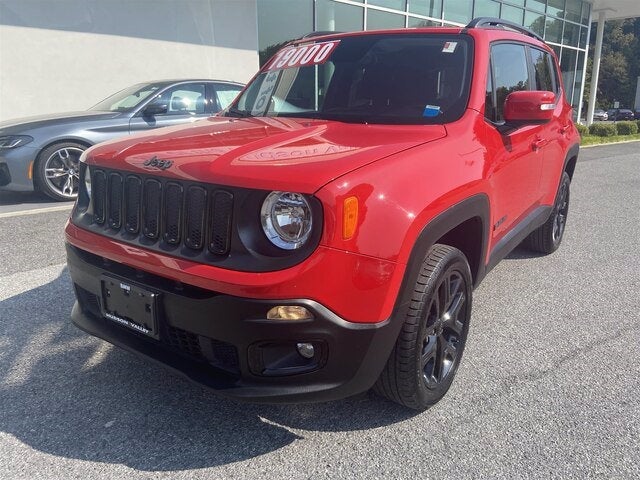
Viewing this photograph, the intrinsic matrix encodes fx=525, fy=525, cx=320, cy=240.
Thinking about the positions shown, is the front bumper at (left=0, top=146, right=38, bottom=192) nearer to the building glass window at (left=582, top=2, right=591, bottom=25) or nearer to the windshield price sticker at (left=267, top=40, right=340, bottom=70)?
the windshield price sticker at (left=267, top=40, right=340, bottom=70)

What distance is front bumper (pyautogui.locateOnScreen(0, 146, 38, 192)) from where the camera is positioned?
6.25 m

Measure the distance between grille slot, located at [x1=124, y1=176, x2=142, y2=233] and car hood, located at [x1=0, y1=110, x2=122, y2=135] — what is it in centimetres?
506

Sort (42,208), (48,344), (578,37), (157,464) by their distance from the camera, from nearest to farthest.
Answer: (157,464), (48,344), (42,208), (578,37)

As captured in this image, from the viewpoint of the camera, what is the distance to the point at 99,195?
96.0 inches

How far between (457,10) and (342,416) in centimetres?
1699

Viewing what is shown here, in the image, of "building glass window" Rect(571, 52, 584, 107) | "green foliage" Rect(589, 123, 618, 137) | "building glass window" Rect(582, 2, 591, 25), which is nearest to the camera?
"green foliage" Rect(589, 123, 618, 137)

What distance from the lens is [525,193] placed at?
350cm

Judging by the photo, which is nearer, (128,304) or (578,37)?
(128,304)

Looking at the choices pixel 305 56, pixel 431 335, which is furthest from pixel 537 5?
pixel 431 335

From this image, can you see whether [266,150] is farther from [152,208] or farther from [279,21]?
[279,21]

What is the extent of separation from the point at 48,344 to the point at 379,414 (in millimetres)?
1938

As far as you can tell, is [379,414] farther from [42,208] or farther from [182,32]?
[182,32]

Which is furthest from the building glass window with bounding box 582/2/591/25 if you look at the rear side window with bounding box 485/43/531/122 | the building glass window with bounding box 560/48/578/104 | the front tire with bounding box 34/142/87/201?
the front tire with bounding box 34/142/87/201

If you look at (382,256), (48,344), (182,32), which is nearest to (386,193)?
(382,256)
